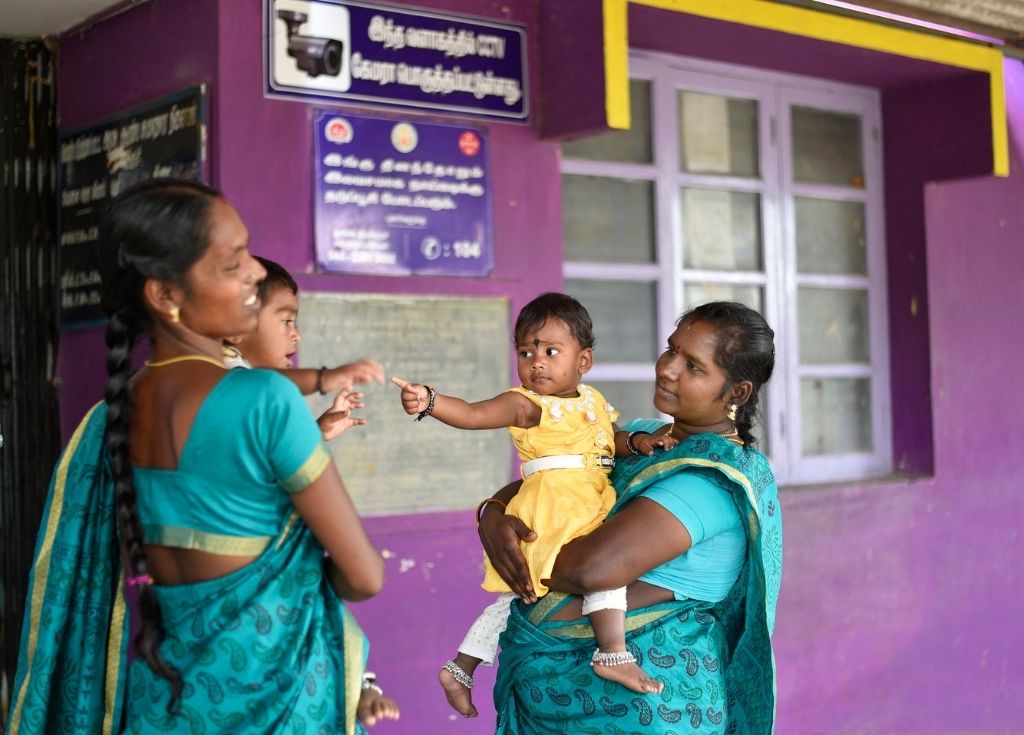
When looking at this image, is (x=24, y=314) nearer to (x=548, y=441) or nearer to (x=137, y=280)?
(x=548, y=441)

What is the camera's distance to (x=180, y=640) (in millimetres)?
2057

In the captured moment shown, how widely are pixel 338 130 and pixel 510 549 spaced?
1725 millimetres

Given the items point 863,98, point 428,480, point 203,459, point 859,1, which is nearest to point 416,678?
point 428,480

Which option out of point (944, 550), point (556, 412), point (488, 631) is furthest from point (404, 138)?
point (944, 550)

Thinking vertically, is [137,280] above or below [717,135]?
below

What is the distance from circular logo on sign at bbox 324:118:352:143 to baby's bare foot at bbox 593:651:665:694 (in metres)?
1.96

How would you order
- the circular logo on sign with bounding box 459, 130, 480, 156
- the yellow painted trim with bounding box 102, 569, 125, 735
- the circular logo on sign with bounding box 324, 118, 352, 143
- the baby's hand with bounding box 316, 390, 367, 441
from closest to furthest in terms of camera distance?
the yellow painted trim with bounding box 102, 569, 125, 735, the baby's hand with bounding box 316, 390, 367, 441, the circular logo on sign with bounding box 324, 118, 352, 143, the circular logo on sign with bounding box 459, 130, 480, 156

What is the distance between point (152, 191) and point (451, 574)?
2342mm

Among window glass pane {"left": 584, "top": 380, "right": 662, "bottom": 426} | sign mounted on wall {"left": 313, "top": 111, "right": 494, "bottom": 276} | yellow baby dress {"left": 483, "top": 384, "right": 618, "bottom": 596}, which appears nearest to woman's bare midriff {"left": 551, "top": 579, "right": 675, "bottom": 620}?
yellow baby dress {"left": 483, "top": 384, "right": 618, "bottom": 596}

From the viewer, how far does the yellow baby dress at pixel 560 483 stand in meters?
2.67

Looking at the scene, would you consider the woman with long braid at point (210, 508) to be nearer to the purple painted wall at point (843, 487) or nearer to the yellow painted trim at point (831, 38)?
the purple painted wall at point (843, 487)

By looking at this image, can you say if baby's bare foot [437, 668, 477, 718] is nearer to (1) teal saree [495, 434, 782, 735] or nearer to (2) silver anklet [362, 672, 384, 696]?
(1) teal saree [495, 434, 782, 735]

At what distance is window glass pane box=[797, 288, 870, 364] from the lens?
18.4ft

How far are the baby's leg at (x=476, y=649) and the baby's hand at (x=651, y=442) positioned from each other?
0.43 meters
